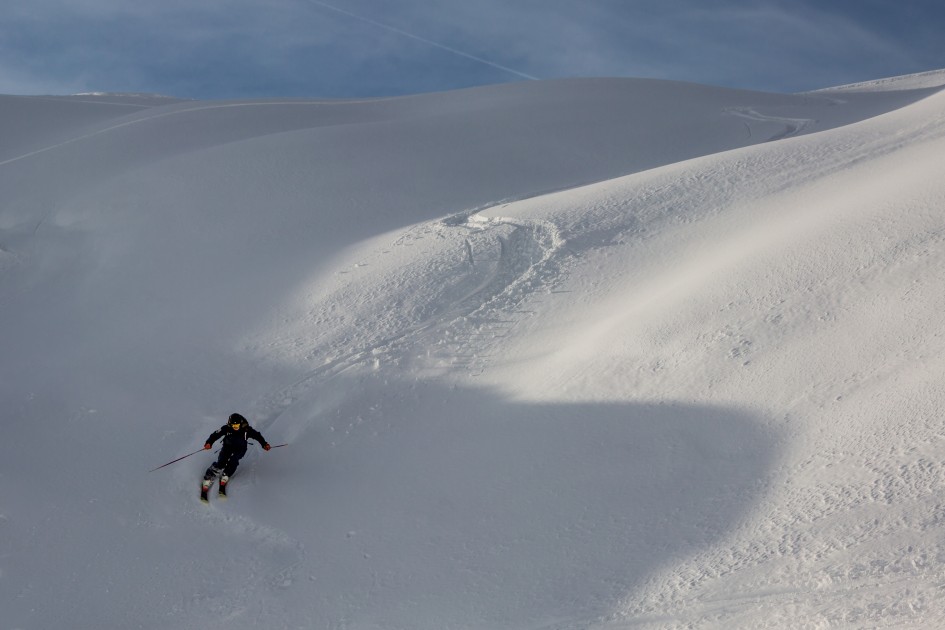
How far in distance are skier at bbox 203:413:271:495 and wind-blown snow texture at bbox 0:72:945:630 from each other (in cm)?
21

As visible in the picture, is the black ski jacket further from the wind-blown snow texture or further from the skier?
the wind-blown snow texture

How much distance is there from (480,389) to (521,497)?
6.80 ft

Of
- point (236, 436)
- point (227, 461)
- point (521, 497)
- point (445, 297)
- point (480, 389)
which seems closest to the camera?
point (521, 497)

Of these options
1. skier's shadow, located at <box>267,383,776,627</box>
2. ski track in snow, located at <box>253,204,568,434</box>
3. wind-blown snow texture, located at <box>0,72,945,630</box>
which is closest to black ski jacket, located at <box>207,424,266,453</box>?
wind-blown snow texture, located at <box>0,72,945,630</box>

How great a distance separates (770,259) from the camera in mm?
10445

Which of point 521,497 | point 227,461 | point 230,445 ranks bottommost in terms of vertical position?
point 227,461

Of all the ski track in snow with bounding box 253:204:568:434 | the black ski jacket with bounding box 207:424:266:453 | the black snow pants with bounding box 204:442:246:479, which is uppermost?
the ski track in snow with bounding box 253:204:568:434

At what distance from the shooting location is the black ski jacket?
8.77m

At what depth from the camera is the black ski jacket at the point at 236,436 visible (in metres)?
8.77

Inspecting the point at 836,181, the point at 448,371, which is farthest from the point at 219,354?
the point at 836,181

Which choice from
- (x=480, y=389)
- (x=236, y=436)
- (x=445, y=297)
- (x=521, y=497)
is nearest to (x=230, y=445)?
(x=236, y=436)

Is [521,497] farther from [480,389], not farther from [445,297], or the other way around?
[445,297]

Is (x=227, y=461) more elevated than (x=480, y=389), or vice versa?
(x=480, y=389)

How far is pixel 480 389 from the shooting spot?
982 centimetres
